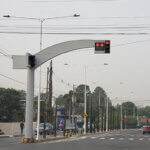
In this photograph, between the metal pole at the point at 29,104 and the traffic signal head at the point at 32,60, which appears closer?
the traffic signal head at the point at 32,60

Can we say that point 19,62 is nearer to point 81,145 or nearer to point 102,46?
point 102,46

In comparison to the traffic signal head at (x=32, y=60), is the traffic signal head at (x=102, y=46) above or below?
above

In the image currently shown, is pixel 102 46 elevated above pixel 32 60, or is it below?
above

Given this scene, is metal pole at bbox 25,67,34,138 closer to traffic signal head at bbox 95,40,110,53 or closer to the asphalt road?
the asphalt road


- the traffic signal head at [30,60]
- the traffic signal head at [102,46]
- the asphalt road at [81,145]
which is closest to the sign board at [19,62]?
the traffic signal head at [30,60]

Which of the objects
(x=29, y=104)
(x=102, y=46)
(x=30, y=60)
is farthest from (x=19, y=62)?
(x=102, y=46)

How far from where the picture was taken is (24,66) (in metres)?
31.5

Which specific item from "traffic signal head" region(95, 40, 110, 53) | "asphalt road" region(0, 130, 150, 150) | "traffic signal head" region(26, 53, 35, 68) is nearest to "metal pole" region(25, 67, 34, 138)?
"traffic signal head" region(26, 53, 35, 68)

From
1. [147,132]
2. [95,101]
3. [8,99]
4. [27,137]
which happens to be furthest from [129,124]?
[27,137]

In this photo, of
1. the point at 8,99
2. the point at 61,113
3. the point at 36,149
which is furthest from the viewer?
the point at 8,99

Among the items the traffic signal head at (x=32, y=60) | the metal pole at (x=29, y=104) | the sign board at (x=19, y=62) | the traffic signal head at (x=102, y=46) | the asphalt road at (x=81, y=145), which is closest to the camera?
the asphalt road at (x=81, y=145)

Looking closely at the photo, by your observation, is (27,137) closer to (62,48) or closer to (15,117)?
(62,48)

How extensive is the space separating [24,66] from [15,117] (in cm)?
8219

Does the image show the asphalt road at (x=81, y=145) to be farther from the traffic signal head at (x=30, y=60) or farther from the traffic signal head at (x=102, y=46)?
the traffic signal head at (x=102, y=46)
